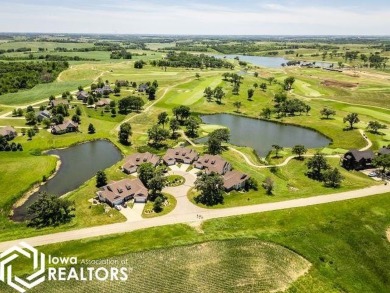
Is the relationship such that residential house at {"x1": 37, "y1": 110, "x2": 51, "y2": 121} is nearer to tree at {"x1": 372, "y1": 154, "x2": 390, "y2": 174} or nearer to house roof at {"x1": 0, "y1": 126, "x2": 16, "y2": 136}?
house roof at {"x1": 0, "y1": 126, "x2": 16, "y2": 136}

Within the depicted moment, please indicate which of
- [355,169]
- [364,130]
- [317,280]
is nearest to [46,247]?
Result: [317,280]

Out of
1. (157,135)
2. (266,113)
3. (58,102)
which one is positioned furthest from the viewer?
(58,102)

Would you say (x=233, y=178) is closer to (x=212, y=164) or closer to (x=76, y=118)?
(x=212, y=164)

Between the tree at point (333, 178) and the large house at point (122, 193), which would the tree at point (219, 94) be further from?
the large house at point (122, 193)

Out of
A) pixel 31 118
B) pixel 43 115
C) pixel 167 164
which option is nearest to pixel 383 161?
pixel 167 164

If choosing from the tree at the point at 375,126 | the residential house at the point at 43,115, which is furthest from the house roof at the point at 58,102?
the tree at the point at 375,126

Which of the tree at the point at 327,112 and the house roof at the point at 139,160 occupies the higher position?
the tree at the point at 327,112
